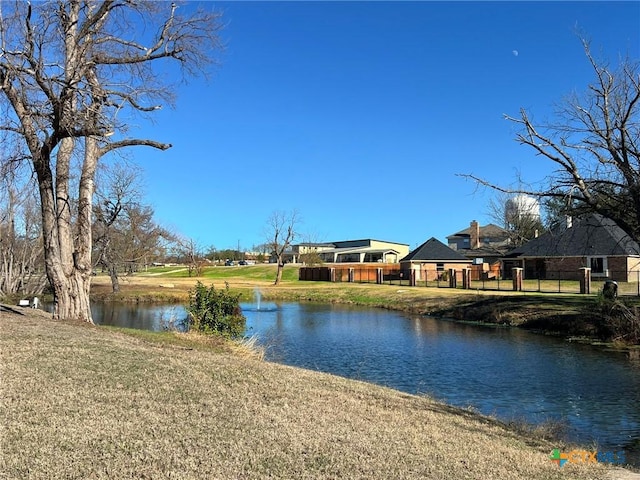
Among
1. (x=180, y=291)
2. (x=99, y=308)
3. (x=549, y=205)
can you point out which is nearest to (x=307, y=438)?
(x=549, y=205)

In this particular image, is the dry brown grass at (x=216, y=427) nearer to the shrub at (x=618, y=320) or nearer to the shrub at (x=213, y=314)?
the shrub at (x=213, y=314)

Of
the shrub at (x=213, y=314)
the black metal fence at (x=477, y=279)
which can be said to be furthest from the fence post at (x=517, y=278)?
the shrub at (x=213, y=314)

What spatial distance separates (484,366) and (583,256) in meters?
35.4

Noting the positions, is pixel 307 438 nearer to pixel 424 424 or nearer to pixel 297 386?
pixel 424 424

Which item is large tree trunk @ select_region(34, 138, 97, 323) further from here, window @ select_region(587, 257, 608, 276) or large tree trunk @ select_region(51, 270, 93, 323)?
window @ select_region(587, 257, 608, 276)

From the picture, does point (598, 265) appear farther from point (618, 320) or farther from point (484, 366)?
point (484, 366)

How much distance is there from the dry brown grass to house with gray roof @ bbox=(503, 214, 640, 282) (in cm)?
3775

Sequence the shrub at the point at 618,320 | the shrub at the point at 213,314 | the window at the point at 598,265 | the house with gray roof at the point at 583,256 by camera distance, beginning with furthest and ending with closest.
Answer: the window at the point at 598,265, the house with gray roof at the point at 583,256, the shrub at the point at 618,320, the shrub at the point at 213,314

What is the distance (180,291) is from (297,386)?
37689mm

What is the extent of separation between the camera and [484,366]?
53.8 ft

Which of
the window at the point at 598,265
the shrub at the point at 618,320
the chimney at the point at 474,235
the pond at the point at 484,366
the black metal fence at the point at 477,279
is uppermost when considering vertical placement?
the chimney at the point at 474,235

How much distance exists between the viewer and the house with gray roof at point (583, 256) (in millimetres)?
43844

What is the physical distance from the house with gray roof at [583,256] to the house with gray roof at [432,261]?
7182 millimetres

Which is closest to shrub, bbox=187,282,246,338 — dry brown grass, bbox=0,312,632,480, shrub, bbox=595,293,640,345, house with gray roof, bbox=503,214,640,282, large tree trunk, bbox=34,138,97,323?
large tree trunk, bbox=34,138,97,323
